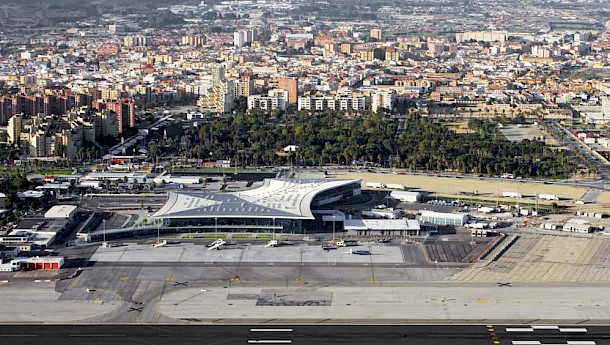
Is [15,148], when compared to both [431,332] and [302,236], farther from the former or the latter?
[431,332]

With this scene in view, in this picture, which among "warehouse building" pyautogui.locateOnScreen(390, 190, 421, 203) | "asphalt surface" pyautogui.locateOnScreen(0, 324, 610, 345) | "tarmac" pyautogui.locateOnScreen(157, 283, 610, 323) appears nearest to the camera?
"asphalt surface" pyautogui.locateOnScreen(0, 324, 610, 345)

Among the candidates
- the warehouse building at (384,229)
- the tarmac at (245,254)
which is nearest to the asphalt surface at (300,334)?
the tarmac at (245,254)

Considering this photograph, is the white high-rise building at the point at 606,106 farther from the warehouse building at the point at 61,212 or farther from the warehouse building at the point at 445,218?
the warehouse building at the point at 61,212

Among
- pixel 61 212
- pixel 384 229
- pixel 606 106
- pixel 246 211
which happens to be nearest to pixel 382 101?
pixel 606 106

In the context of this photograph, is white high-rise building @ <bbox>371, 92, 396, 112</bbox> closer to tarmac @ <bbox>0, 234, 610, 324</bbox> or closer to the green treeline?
the green treeline

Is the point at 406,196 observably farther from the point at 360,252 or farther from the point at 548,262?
the point at 548,262

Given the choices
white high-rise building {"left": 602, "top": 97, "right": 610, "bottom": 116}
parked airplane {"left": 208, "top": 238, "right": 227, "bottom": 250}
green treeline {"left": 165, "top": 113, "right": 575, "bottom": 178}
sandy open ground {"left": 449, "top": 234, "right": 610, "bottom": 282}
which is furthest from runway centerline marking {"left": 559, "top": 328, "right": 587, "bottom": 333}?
white high-rise building {"left": 602, "top": 97, "right": 610, "bottom": 116}
